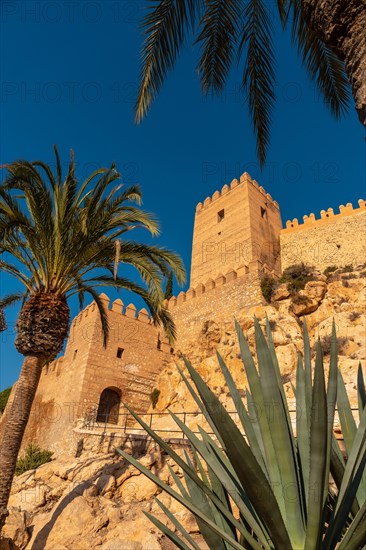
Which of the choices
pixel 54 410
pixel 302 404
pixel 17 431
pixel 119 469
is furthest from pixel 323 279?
pixel 302 404

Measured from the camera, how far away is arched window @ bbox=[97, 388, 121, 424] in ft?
46.5

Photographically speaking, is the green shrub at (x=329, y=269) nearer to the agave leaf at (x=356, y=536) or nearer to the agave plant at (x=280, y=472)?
the agave plant at (x=280, y=472)

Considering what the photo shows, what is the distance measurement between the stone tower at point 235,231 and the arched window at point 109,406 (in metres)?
8.69

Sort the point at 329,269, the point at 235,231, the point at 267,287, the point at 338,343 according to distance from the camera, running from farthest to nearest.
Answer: the point at 235,231, the point at 329,269, the point at 267,287, the point at 338,343

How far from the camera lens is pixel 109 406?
1467 centimetres

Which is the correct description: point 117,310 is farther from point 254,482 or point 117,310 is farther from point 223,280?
point 254,482

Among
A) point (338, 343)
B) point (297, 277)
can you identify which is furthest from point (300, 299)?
point (338, 343)

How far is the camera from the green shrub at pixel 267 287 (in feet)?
50.9

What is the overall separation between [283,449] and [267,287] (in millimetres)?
14068

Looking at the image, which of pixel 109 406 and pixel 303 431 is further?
pixel 109 406

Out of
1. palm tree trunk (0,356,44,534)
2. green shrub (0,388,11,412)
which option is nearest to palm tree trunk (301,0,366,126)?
palm tree trunk (0,356,44,534)

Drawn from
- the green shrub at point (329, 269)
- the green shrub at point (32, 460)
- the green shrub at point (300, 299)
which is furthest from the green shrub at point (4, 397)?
the green shrub at point (329, 269)

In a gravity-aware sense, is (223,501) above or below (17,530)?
above

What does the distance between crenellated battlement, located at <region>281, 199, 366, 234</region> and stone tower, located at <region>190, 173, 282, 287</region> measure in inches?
32.2
